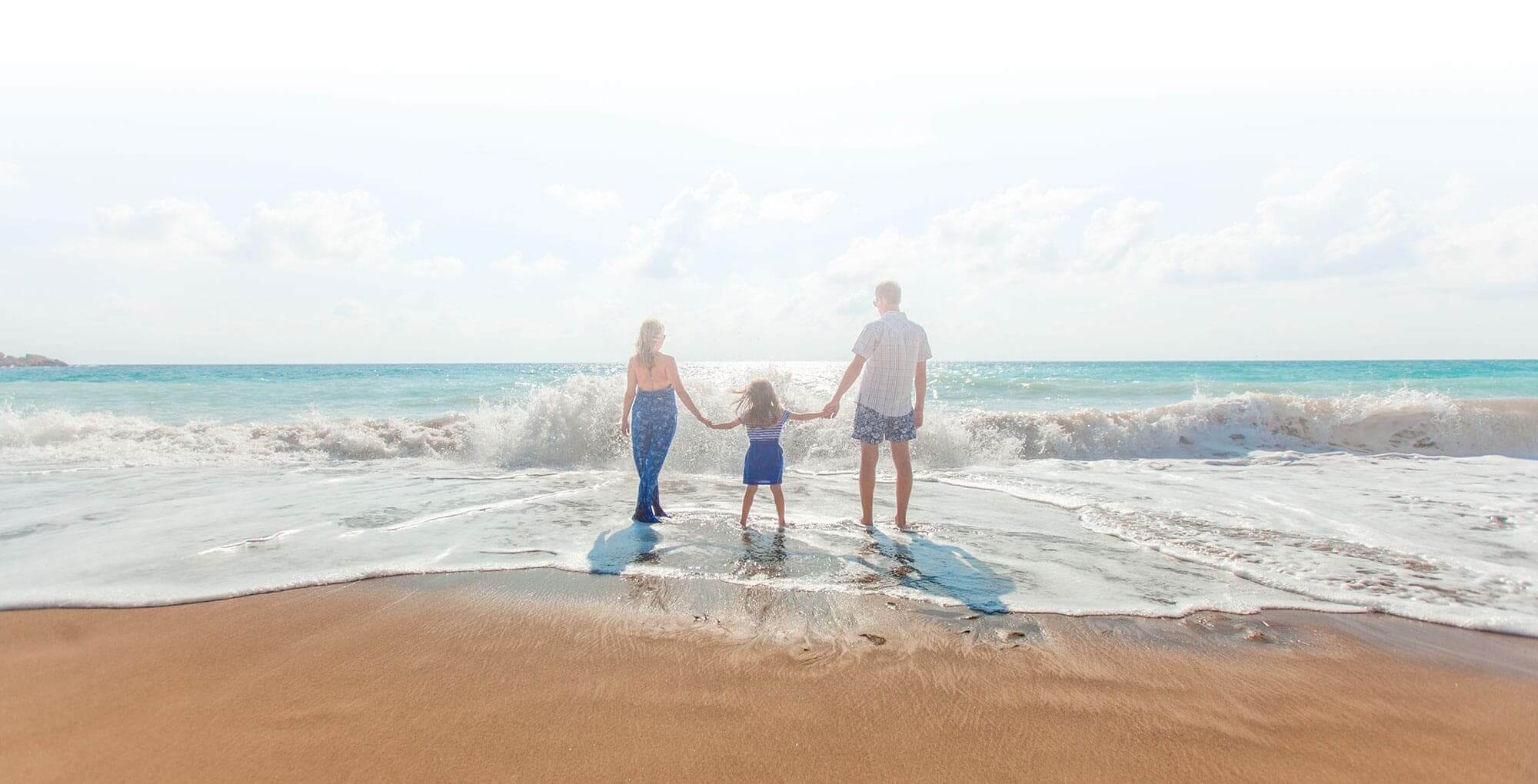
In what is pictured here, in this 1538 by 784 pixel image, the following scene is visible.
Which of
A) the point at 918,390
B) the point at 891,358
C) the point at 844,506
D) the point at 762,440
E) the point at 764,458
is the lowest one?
the point at 844,506

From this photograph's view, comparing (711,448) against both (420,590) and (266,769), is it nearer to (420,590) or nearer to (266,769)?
(420,590)

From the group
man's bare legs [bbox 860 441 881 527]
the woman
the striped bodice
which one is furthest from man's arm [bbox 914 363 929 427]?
the woman

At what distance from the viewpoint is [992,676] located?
291cm

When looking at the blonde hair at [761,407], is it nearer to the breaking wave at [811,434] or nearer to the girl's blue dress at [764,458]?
the girl's blue dress at [764,458]

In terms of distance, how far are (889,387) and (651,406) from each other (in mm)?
2083

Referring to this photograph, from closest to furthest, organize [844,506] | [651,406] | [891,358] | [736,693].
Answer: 1. [736,693]
2. [891,358]
3. [651,406]
4. [844,506]

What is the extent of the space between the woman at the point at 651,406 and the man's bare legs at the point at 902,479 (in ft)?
5.48

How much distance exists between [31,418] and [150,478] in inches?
258

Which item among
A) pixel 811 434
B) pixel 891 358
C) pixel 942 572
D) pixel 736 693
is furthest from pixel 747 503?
pixel 811 434

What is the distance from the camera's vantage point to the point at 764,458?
5777mm

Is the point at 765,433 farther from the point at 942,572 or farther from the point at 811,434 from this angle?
the point at 811,434

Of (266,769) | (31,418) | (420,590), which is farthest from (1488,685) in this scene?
(31,418)

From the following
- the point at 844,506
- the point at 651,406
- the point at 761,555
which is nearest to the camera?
the point at 761,555

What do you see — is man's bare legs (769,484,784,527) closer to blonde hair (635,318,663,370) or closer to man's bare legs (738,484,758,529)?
man's bare legs (738,484,758,529)
